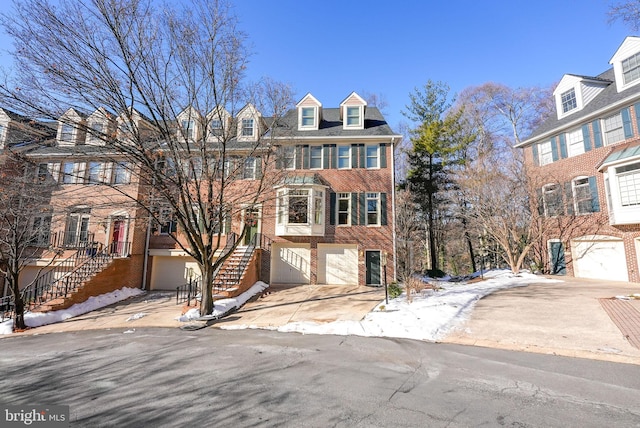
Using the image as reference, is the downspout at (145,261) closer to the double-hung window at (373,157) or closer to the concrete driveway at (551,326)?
the double-hung window at (373,157)

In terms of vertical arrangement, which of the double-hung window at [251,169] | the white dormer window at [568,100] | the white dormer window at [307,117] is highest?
the white dormer window at [568,100]

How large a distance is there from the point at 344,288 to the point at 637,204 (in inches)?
563

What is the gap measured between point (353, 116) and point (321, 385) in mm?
15363

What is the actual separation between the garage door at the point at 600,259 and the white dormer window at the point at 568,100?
846 cm

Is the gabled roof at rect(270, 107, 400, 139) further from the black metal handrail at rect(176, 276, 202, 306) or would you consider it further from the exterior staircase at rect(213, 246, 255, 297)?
the black metal handrail at rect(176, 276, 202, 306)

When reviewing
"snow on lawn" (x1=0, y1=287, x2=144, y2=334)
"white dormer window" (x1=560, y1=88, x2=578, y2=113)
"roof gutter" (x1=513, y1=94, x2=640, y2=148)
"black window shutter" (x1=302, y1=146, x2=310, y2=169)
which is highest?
"white dormer window" (x1=560, y1=88, x2=578, y2=113)

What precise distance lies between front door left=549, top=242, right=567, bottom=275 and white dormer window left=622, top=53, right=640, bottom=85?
30.5 ft

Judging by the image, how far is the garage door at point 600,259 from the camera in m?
13.7

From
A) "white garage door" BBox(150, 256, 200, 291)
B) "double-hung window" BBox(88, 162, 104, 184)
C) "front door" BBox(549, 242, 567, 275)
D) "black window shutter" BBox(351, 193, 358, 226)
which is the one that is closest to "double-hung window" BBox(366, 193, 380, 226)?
"black window shutter" BBox(351, 193, 358, 226)

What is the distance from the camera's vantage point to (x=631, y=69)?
575 inches

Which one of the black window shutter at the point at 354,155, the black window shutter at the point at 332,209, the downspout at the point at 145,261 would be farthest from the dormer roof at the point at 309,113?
the downspout at the point at 145,261

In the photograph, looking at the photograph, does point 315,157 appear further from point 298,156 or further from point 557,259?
point 557,259

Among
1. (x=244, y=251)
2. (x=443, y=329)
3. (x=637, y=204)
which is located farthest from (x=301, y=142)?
(x=637, y=204)

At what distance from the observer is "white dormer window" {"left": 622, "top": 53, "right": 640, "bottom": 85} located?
14398mm
